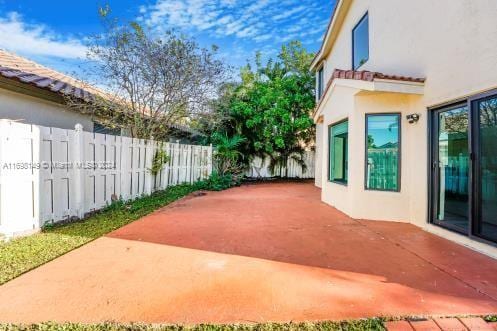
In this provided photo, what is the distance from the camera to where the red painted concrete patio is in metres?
2.93

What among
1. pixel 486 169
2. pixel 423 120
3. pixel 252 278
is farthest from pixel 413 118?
pixel 252 278

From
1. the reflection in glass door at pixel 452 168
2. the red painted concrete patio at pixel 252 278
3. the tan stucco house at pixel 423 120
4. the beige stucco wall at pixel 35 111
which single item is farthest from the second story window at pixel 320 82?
the beige stucco wall at pixel 35 111

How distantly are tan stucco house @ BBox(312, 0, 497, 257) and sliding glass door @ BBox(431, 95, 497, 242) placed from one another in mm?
18

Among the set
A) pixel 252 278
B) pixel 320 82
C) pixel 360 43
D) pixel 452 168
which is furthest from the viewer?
pixel 320 82

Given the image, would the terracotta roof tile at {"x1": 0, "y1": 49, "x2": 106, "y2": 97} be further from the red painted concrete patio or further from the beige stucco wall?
the red painted concrete patio

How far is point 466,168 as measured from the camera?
5383 millimetres

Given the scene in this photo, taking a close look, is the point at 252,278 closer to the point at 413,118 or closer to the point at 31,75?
the point at 413,118

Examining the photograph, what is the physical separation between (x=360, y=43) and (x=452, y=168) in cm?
574

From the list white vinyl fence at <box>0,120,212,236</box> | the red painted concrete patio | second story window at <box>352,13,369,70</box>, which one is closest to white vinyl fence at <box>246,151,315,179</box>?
white vinyl fence at <box>0,120,212,236</box>

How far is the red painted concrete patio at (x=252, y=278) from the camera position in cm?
293

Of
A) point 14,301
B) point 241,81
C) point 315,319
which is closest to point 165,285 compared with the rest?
point 14,301

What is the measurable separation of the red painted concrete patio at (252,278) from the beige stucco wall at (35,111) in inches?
163

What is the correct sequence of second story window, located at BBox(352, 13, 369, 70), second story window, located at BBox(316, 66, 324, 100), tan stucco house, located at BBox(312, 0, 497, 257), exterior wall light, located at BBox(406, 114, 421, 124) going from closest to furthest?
tan stucco house, located at BBox(312, 0, 497, 257), exterior wall light, located at BBox(406, 114, 421, 124), second story window, located at BBox(352, 13, 369, 70), second story window, located at BBox(316, 66, 324, 100)

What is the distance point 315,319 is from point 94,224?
5414 mm
